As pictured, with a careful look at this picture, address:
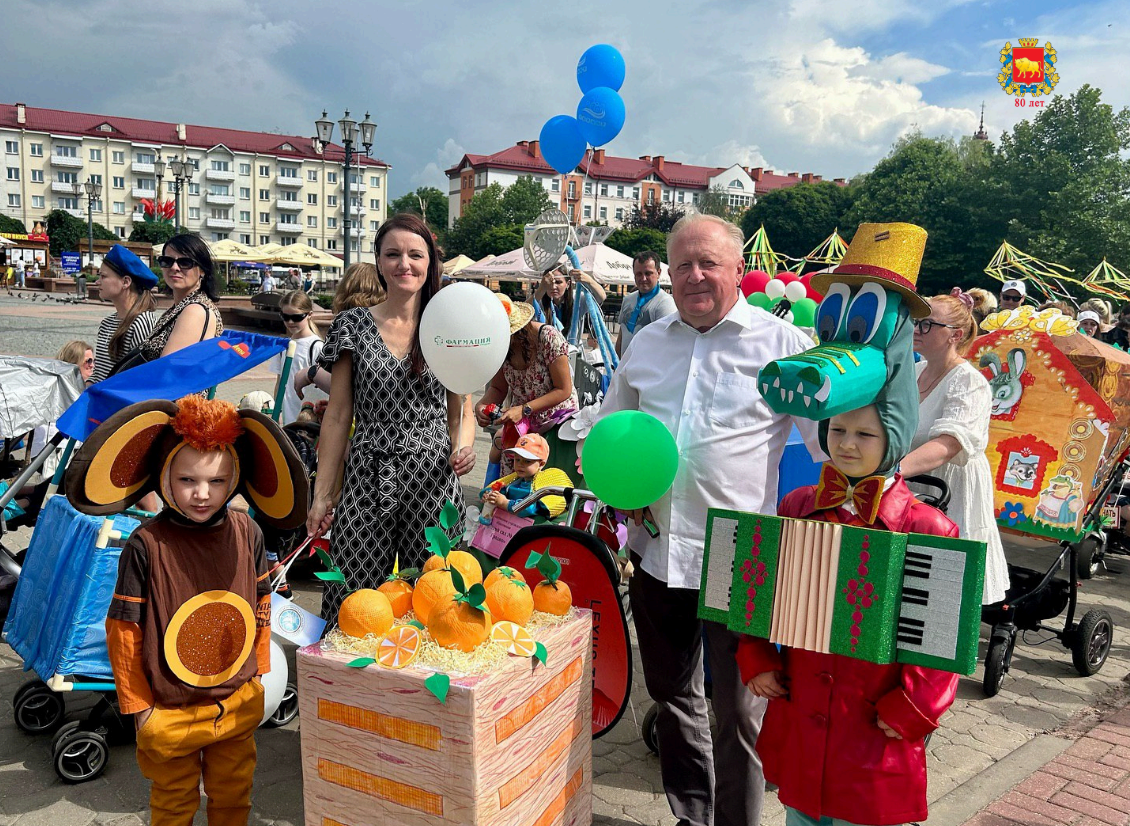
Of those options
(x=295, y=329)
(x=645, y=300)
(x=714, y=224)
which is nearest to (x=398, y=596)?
(x=714, y=224)

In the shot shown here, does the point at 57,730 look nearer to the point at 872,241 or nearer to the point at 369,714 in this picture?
the point at 369,714

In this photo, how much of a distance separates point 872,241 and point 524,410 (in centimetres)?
304

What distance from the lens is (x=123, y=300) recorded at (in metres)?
4.22

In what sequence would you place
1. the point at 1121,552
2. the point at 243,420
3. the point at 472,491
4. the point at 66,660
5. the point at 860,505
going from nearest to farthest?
the point at 860,505, the point at 243,420, the point at 66,660, the point at 1121,552, the point at 472,491

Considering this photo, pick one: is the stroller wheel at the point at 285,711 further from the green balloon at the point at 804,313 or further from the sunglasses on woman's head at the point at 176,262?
the green balloon at the point at 804,313

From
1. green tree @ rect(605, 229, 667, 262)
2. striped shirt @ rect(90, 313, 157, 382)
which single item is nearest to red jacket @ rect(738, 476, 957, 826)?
striped shirt @ rect(90, 313, 157, 382)

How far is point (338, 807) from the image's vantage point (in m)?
2.21

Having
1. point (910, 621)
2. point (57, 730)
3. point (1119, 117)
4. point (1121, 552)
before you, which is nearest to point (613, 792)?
point (910, 621)

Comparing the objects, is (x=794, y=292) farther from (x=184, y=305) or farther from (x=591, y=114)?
(x=184, y=305)

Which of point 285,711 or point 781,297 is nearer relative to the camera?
point 285,711

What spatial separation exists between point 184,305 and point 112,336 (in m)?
0.64

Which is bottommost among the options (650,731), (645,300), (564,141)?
(650,731)

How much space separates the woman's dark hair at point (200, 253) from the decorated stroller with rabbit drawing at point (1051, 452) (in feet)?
14.0

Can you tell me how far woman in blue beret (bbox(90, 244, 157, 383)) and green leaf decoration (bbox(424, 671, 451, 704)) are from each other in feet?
9.56
